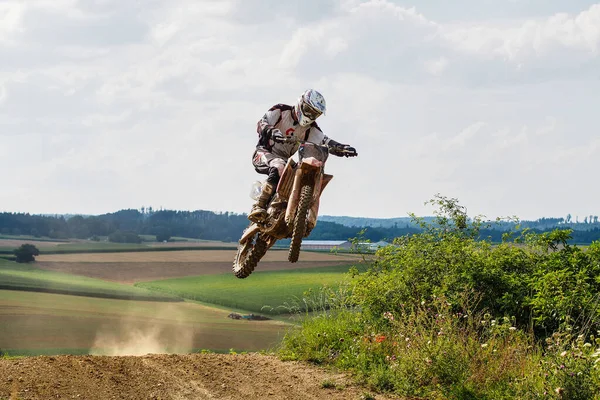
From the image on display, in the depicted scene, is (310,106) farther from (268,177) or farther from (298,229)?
(298,229)

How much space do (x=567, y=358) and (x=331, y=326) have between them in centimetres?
547

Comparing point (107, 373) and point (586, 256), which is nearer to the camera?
point (107, 373)

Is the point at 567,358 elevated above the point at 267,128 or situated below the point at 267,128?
below

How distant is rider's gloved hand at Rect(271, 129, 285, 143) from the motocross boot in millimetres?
747

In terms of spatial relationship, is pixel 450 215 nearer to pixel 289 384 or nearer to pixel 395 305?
pixel 395 305

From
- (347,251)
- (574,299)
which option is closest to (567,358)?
(574,299)

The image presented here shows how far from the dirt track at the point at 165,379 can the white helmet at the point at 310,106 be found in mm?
4772

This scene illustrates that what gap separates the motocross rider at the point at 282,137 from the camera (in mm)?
13281

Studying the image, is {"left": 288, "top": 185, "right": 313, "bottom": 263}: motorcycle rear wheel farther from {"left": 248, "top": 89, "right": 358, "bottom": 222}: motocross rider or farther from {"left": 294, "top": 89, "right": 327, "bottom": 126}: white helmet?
{"left": 294, "top": 89, "right": 327, "bottom": 126}: white helmet

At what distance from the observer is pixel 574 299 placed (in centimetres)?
1437

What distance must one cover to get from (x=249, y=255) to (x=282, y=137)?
2.41m

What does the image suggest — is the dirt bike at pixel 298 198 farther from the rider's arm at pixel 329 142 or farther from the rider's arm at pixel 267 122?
the rider's arm at pixel 267 122

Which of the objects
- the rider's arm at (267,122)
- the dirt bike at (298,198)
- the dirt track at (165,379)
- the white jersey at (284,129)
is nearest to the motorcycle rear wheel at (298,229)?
the dirt bike at (298,198)

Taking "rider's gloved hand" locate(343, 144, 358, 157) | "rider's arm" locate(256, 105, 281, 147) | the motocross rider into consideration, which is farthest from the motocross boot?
"rider's gloved hand" locate(343, 144, 358, 157)
